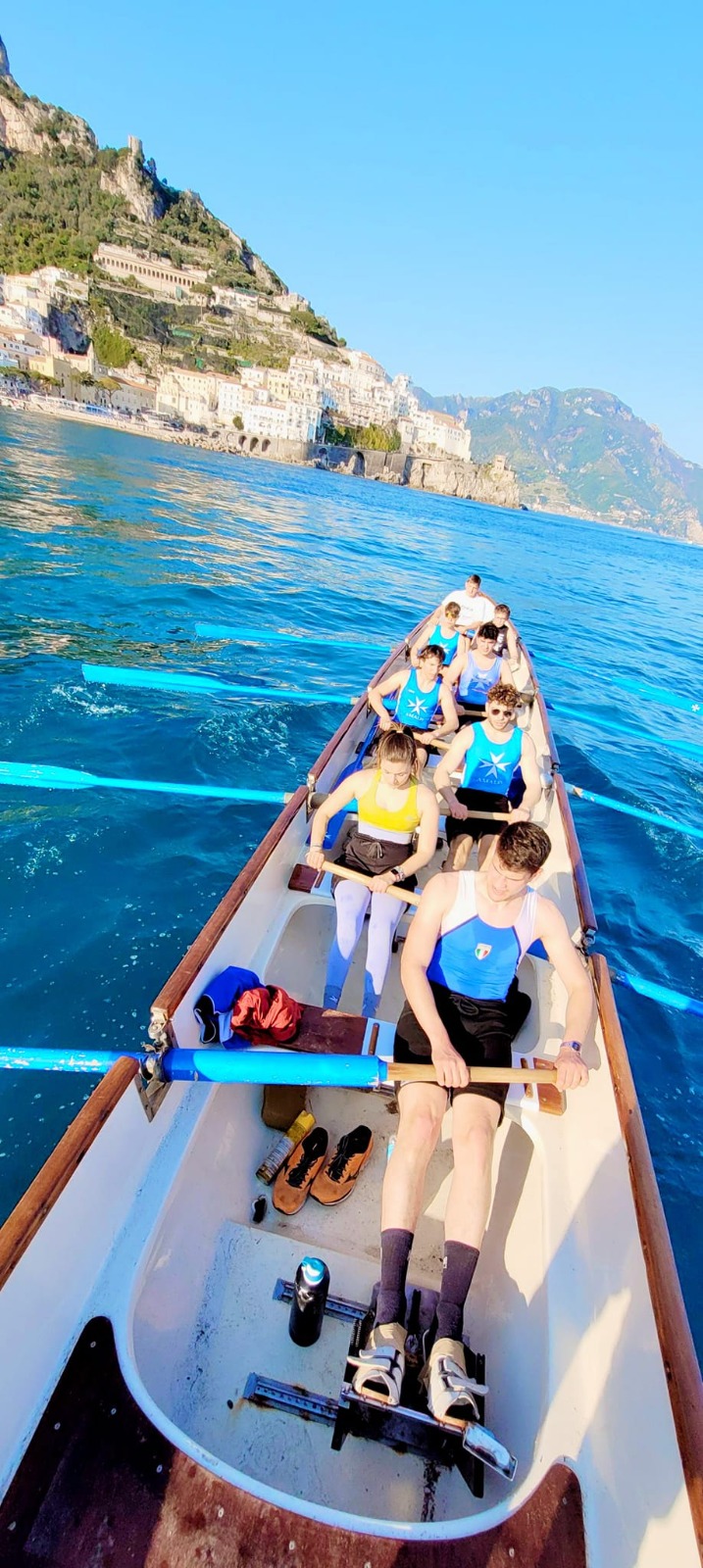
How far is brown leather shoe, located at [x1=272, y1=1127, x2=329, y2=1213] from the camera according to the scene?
313 centimetres

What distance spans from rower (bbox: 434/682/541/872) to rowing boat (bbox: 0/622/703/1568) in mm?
2000

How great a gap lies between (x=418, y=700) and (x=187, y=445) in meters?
86.5

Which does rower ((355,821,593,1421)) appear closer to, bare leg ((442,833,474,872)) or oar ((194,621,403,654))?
bare leg ((442,833,474,872))

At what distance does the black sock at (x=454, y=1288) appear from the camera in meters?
2.30

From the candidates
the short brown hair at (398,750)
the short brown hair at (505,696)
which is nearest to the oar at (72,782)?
the short brown hair at (505,696)

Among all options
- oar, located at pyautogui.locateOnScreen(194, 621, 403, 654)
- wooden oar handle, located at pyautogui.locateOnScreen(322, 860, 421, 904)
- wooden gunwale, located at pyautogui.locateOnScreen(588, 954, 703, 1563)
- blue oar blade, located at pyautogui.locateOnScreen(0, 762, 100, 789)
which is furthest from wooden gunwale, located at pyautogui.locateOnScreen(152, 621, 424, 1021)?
oar, located at pyautogui.locateOnScreen(194, 621, 403, 654)

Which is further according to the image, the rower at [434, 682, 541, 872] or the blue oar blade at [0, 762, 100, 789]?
the blue oar blade at [0, 762, 100, 789]

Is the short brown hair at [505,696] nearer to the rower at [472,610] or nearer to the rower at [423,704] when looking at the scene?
the rower at [423,704]

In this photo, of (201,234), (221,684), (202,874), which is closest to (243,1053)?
(202,874)

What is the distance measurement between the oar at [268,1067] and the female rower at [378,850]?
120 centimetres

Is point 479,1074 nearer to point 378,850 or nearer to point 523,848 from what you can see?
point 523,848

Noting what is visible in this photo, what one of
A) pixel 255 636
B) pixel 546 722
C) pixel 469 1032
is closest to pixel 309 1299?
pixel 469 1032

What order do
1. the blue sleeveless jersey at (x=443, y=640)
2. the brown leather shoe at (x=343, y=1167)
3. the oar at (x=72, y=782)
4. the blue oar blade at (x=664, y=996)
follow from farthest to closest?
the blue sleeveless jersey at (x=443, y=640) → the oar at (x=72, y=782) → the blue oar blade at (x=664, y=996) → the brown leather shoe at (x=343, y=1167)

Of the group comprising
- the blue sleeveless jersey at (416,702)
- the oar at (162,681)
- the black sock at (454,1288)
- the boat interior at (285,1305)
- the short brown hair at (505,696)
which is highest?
the short brown hair at (505,696)
